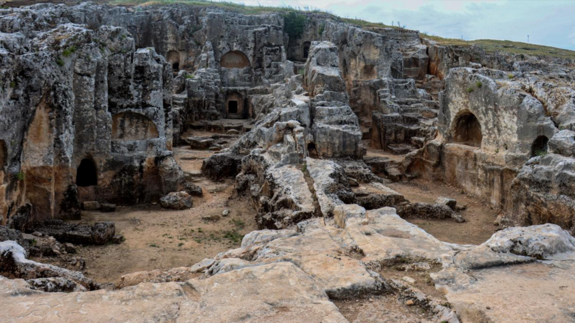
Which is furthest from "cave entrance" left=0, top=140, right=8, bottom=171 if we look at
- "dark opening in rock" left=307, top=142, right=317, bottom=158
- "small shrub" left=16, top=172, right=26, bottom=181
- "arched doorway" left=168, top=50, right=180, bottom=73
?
"arched doorway" left=168, top=50, right=180, bottom=73

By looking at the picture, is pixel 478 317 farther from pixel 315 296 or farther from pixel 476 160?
pixel 476 160

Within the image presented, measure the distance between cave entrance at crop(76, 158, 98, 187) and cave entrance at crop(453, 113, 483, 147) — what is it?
35.5 feet

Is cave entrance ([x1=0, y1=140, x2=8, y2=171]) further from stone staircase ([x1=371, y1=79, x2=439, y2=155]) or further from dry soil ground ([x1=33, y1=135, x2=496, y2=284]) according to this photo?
stone staircase ([x1=371, y1=79, x2=439, y2=155])

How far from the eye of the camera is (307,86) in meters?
19.3

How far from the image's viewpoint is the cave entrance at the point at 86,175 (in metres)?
13.8

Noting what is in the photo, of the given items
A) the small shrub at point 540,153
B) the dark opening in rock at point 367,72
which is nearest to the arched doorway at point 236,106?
the dark opening in rock at point 367,72

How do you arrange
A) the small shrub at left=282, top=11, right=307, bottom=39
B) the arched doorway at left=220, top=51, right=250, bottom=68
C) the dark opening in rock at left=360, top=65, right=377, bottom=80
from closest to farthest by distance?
1. the dark opening in rock at left=360, top=65, right=377, bottom=80
2. the arched doorway at left=220, top=51, right=250, bottom=68
3. the small shrub at left=282, top=11, right=307, bottom=39

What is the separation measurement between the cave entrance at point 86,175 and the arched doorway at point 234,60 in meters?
19.8

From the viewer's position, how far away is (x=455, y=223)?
1249 cm

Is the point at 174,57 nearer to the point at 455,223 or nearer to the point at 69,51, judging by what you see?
the point at 69,51

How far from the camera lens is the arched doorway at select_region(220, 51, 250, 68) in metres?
32.5

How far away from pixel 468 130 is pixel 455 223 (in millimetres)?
4130

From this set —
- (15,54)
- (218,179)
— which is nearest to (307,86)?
(218,179)

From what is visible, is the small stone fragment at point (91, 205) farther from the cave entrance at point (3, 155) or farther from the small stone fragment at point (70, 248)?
the cave entrance at point (3, 155)
